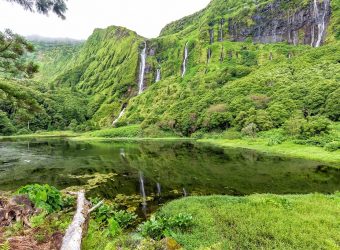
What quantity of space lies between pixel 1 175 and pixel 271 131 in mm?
71850

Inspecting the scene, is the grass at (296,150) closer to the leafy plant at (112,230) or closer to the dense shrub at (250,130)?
the dense shrub at (250,130)

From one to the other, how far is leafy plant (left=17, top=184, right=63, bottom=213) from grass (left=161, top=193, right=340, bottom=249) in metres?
7.38

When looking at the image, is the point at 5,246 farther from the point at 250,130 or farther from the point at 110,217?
the point at 250,130

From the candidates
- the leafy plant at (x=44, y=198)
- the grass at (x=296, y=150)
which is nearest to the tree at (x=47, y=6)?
the leafy plant at (x=44, y=198)

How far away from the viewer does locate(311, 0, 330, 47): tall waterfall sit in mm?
181137

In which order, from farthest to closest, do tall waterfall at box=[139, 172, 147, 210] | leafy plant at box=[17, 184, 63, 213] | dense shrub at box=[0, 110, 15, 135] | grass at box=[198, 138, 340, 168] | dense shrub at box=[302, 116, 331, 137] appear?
dense shrub at box=[0, 110, 15, 135], dense shrub at box=[302, 116, 331, 137], grass at box=[198, 138, 340, 168], tall waterfall at box=[139, 172, 147, 210], leafy plant at box=[17, 184, 63, 213]

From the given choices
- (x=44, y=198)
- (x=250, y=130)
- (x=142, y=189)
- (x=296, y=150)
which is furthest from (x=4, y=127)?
(x=44, y=198)

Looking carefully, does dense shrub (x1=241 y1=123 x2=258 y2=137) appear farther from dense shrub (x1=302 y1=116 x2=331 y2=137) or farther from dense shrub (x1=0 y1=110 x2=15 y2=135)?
dense shrub (x1=0 y1=110 x2=15 y2=135)

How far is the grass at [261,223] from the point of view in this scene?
12.9 m

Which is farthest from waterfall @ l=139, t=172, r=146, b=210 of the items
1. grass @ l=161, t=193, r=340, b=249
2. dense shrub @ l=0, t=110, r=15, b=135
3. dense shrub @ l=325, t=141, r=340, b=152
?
dense shrub @ l=0, t=110, r=15, b=135

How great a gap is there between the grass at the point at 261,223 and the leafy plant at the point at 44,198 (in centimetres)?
738

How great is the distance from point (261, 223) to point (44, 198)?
40.5 feet

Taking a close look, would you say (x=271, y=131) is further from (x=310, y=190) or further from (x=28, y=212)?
(x=28, y=212)

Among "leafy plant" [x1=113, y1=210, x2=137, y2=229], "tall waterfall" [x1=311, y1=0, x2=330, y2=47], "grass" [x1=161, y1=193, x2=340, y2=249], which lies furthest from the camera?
"tall waterfall" [x1=311, y1=0, x2=330, y2=47]
